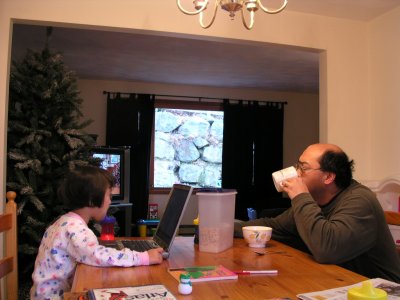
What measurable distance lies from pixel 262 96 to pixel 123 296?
246 inches

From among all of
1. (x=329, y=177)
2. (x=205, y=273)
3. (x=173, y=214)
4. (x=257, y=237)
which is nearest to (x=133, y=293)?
(x=205, y=273)

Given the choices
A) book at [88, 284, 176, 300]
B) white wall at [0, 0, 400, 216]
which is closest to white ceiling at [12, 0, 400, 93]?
white wall at [0, 0, 400, 216]

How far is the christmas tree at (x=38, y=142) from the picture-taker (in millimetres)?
3258

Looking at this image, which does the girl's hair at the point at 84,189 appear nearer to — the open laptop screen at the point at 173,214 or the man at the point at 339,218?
the open laptop screen at the point at 173,214

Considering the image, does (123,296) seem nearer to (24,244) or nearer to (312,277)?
(312,277)

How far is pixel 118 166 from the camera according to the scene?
5.47 m

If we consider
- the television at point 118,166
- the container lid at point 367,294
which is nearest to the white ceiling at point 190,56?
the television at point 118,166

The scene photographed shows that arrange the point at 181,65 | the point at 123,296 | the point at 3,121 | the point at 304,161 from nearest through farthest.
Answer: the point at 123,296, the point at 304,161, the point at 3,121, the point at 181,65

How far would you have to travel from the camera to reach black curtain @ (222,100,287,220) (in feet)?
21.8

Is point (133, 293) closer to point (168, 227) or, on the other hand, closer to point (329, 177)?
point (168, 227)

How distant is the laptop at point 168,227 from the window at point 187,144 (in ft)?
15.3

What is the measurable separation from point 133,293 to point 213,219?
64cm

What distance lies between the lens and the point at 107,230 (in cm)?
205

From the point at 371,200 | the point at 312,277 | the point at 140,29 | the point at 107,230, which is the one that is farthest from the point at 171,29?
the point at 312,277
